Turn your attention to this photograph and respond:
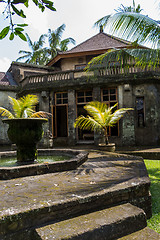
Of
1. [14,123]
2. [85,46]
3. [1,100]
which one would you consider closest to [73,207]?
[14,123]

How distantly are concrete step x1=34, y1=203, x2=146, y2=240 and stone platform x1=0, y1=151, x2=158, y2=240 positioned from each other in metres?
0.11

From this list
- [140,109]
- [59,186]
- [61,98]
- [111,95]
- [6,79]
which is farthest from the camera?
[6,79]

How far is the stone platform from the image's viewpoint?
6.79 feet

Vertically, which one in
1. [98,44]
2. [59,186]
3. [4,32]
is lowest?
[59,186]

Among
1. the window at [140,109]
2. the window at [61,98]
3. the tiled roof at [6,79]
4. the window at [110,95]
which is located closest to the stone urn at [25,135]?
the window at [110,95]

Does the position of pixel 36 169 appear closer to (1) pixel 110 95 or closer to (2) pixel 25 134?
(2) pixel 25 134

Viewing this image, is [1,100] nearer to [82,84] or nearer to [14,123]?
[82,84]

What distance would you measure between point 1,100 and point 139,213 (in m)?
14.0

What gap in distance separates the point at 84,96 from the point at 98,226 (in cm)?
1072

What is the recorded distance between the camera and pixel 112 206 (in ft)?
8.66

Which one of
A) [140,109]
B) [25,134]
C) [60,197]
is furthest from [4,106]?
[60,197]

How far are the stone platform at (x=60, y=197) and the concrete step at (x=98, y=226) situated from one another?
0.35ft

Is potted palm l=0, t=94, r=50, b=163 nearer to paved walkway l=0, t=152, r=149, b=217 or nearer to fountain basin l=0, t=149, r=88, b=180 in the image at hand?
fountain basin l=0, t=149, r=88, b=180

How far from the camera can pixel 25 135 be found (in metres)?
4.61
